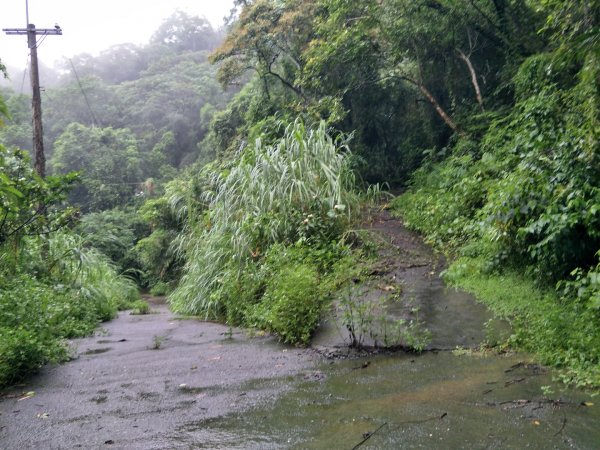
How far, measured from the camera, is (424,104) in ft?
42.7

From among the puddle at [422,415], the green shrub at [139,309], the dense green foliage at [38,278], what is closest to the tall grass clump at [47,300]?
the dense green foliage at [38,278]

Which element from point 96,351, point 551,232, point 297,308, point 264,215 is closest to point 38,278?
point 96,351

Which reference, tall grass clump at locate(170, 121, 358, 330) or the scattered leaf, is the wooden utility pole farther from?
the scattered leaf

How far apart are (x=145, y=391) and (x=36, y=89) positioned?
11.1 metres

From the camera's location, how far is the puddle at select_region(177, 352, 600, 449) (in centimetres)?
292

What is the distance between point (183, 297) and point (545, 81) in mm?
7086

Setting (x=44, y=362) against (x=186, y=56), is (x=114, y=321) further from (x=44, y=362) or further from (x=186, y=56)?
(x=186, y=56)

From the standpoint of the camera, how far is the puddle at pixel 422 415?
9.57ft

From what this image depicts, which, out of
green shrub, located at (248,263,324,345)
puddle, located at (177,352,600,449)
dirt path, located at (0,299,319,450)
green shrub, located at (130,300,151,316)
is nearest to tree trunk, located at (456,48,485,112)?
green shrub, located at (248,263,324,345)

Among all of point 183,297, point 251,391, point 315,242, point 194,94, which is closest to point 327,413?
point 251,391

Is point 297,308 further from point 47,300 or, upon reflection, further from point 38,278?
point 38,278

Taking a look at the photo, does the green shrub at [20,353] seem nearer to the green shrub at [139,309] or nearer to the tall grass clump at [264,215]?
the tall grass clump at [264,215]

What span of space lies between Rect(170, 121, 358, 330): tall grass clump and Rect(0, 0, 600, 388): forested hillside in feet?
0.10

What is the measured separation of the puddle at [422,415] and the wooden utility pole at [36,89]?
10292 mm
